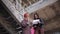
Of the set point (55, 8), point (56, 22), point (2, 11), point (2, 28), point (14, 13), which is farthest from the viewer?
point (56, 22)

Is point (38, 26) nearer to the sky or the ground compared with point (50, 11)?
nearer to the ground

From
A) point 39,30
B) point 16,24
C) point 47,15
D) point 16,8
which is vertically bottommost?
point 39,30

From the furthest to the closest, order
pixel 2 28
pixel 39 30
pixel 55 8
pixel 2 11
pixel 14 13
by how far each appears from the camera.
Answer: pixel 55 8, pixel 2 28, pixel 2 11, pixel 14 13, pixel 39 30

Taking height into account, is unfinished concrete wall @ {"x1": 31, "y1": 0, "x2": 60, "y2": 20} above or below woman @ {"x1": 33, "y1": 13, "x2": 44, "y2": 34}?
above

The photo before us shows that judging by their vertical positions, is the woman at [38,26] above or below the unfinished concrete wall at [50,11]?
below

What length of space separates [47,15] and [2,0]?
274cm

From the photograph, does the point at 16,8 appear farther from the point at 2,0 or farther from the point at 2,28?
the point at 2,28

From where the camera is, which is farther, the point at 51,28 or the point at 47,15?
the point at 51,28

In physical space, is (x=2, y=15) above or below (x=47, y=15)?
below

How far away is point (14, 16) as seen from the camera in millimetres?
5855

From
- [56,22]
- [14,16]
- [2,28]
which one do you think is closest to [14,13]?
[14,16]

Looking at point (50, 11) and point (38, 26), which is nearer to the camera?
point (38, 26)

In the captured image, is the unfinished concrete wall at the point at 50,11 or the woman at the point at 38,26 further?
the unfinished concrete wall at the point at 50,11

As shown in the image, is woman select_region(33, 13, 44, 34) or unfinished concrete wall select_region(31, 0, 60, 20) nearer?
woman select_region(33, 13, 44, 34)
